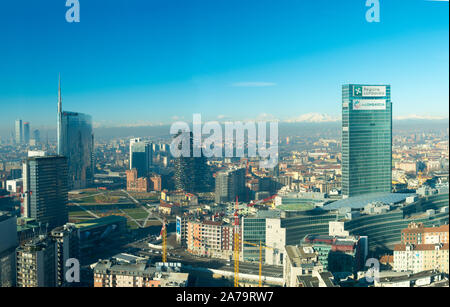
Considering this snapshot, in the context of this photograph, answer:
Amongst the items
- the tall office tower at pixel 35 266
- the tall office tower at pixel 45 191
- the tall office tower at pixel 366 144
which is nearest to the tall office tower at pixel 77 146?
the tall office tower at pixel 45 191

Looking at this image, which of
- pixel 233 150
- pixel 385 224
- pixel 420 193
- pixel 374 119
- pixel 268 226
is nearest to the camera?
pixel 268 226

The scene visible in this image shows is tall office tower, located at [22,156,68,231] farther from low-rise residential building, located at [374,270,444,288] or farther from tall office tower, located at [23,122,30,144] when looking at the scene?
low-rise residential building, located at [374,270,444,288]

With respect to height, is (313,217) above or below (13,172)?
below

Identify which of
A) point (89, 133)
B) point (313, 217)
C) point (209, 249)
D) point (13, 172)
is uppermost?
point (89, 133)

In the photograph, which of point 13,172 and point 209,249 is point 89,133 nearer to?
point 13,172

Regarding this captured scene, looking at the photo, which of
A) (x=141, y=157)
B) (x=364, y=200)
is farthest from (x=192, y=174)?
(x=364, y=200)
